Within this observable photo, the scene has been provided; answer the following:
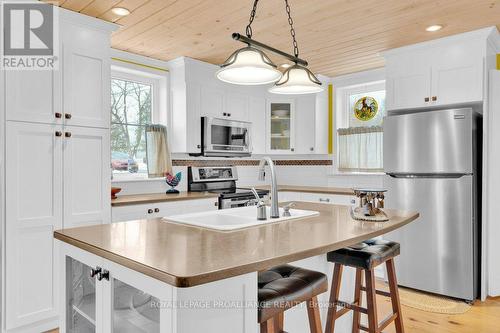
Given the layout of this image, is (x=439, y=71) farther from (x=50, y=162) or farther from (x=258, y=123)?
(x=50, y=162)

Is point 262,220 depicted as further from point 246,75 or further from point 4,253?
point 4,253

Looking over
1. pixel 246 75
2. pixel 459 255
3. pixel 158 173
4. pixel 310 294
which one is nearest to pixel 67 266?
pixel 310 294

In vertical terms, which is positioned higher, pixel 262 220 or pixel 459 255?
pixel 262 220

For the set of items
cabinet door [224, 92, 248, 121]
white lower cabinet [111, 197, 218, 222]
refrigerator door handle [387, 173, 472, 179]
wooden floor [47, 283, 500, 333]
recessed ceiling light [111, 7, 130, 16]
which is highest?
recessed ceiling light [111, 7, 130, 16]

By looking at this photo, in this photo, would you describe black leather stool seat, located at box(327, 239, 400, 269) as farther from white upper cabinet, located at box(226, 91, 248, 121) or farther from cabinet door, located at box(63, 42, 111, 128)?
white upper cabinet, located at box(226, 91, 248, 121)

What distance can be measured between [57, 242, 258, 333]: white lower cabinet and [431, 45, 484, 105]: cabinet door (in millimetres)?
2916

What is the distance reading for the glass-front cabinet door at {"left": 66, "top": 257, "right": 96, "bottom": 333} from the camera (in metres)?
1.46

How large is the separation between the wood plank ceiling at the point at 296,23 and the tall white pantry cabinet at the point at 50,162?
1.22 feet

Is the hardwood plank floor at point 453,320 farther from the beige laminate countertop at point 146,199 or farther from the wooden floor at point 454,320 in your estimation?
the beige laminate countertop at point 146,199

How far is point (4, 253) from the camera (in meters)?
2.38

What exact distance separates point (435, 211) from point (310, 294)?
2171mm

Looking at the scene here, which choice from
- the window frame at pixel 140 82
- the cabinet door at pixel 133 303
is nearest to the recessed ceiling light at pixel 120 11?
the window frame at pixel 140 82

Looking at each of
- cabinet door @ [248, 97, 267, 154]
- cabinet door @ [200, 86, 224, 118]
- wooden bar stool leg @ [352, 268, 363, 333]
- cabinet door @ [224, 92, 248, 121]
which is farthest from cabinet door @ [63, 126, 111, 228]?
cabinet door @ [248, 97, 267, 154]

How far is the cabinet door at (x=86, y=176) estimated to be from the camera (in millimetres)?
2682
